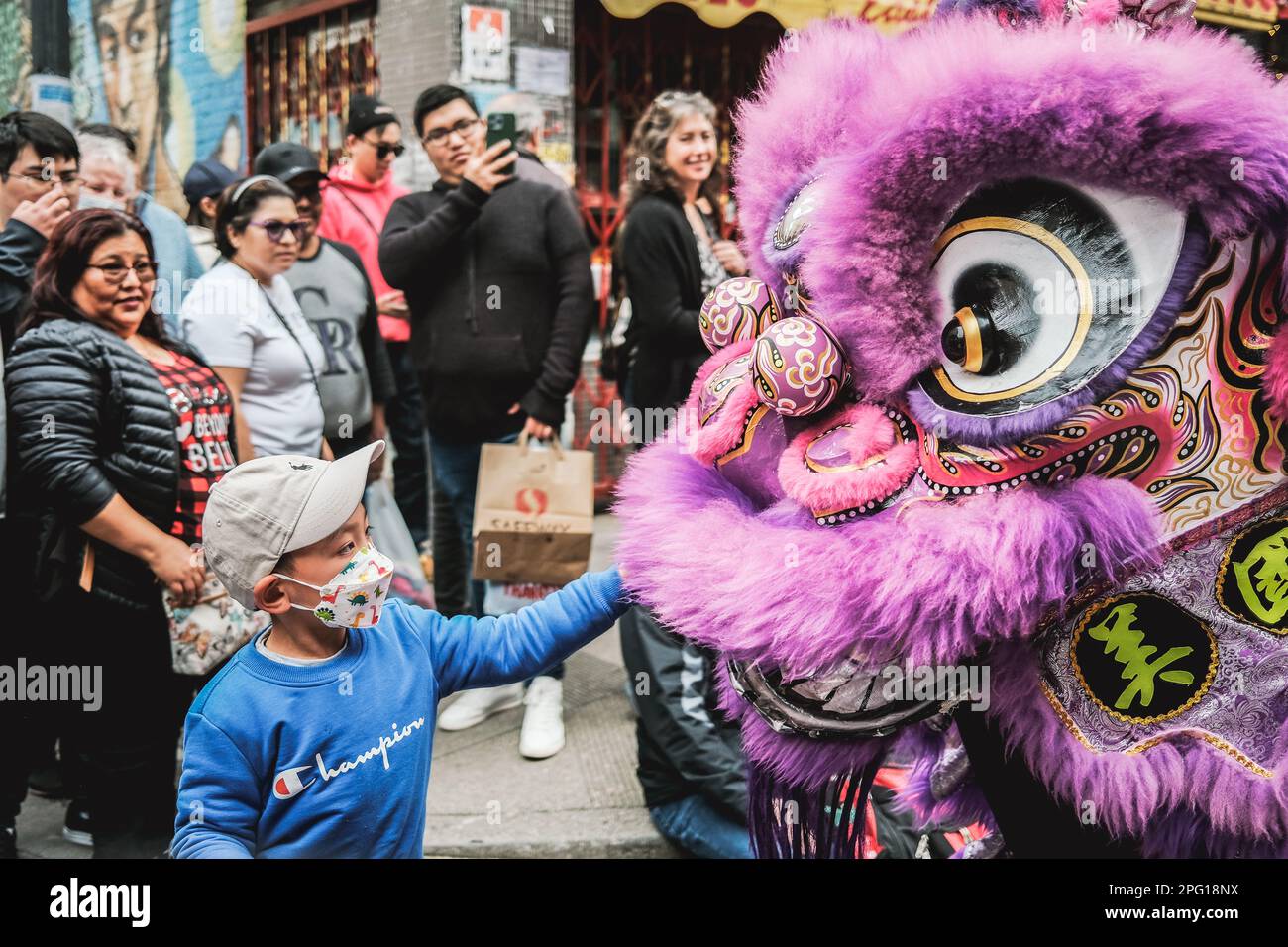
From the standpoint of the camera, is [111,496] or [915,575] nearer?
[915,575]

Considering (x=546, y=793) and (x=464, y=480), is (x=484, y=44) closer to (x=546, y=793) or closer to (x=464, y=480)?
(x=464, y=480)

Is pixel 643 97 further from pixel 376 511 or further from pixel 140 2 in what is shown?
pixel 140 2

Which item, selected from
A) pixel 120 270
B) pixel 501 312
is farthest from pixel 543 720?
pixel 120 270

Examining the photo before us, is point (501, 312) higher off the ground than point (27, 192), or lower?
lower

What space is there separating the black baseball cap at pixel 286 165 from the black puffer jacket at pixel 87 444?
1665 mm

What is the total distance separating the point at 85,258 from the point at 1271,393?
2566 mm

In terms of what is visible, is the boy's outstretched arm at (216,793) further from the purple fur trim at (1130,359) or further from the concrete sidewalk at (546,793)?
the concrete sidewalk at (546,793)

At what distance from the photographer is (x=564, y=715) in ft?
13.2

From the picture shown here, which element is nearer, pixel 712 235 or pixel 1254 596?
pixel 1254 596

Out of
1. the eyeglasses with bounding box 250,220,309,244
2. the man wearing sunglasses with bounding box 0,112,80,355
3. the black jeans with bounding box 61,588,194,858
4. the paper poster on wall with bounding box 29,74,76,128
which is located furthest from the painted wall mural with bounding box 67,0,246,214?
the black jeans with bounding box 61,588,194,858

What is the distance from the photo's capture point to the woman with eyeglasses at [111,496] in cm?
266

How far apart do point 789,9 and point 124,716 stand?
497cm

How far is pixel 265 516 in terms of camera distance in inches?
65.4
